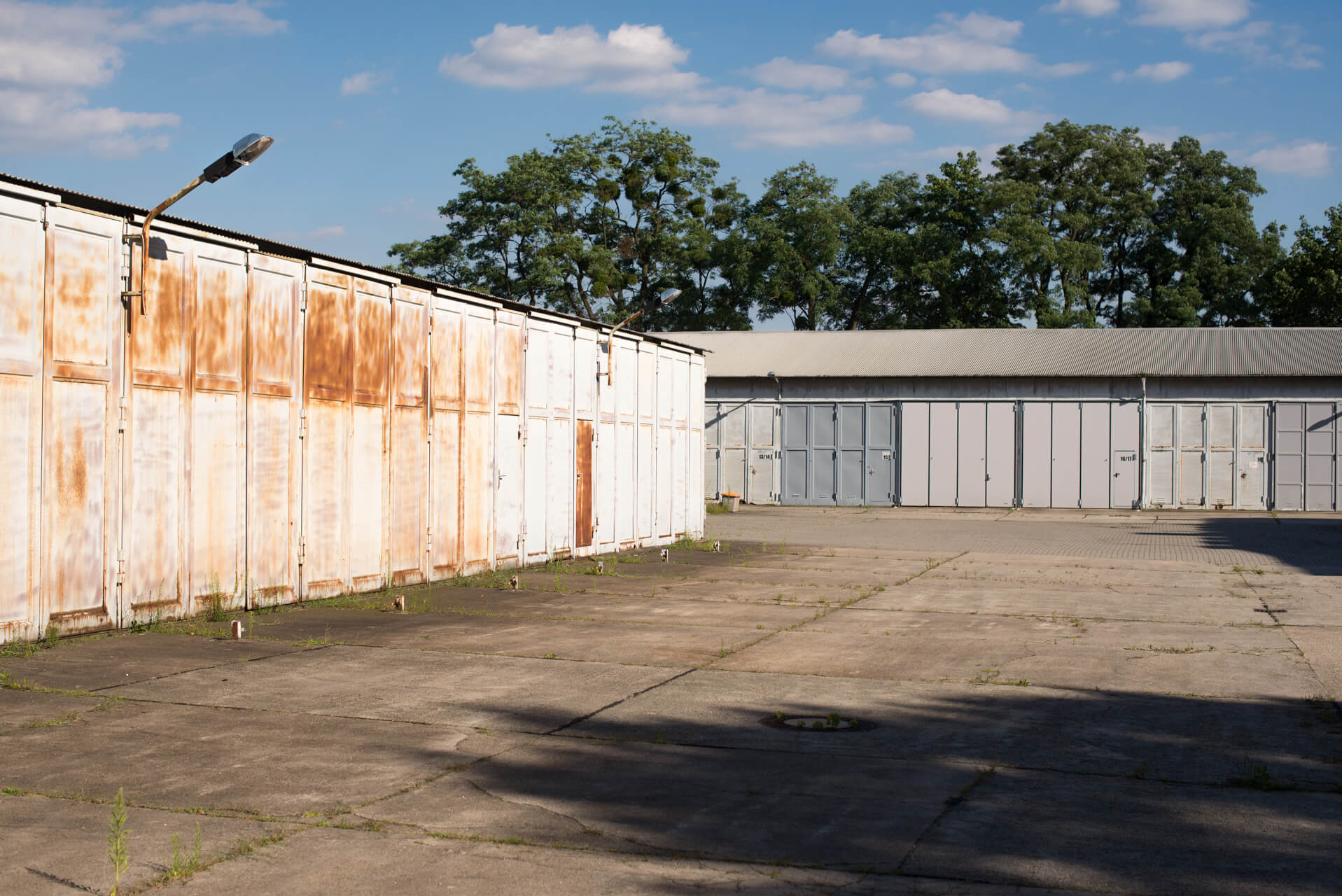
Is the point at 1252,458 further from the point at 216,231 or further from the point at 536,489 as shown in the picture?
the point at 216,231

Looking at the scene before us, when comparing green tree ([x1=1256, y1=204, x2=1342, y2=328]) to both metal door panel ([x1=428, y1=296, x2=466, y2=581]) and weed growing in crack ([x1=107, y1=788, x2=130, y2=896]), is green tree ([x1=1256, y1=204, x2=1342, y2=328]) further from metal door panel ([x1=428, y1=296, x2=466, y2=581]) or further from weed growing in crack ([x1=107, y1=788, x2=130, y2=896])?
weed growing in crack ([x1=107, y1=788, x2=130, y2=896])

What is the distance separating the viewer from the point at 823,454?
136ft

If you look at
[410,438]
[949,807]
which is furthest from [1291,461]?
[949,807]

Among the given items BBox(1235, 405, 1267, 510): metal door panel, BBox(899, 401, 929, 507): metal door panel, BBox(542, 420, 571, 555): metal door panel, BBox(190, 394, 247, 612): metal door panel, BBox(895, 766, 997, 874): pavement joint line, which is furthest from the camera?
BBox(899, 401, 929, 507): metal door panel

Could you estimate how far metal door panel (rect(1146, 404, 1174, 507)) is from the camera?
3919 centimetres

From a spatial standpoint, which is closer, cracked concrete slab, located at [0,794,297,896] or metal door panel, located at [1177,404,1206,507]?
cracked concrete slab, located at [0,794,297,896]

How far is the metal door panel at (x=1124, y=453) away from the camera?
39.2m

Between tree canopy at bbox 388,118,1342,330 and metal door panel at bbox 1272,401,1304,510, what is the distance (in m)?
22.0

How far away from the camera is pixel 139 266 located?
11.6m

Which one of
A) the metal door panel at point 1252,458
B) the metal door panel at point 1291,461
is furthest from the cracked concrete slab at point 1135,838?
the metal door panel at point 1291,461

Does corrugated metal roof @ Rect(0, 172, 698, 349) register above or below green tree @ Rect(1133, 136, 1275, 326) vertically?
below

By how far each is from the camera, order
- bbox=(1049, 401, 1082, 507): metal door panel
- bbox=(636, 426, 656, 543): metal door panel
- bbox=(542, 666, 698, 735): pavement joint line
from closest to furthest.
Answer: bbox=(542, 666, 698, 735): pavement joint line < bbox=(636, 426, 656, 543): metal door panel < bbox=(1049, 401, 1082, 507): metal door panel

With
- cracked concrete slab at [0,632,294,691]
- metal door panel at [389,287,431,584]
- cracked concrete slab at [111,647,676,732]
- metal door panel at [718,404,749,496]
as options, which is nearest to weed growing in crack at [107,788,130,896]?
cracked concrete slab at [111,647,676,732]

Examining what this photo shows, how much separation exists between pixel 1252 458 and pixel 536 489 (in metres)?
28.3
